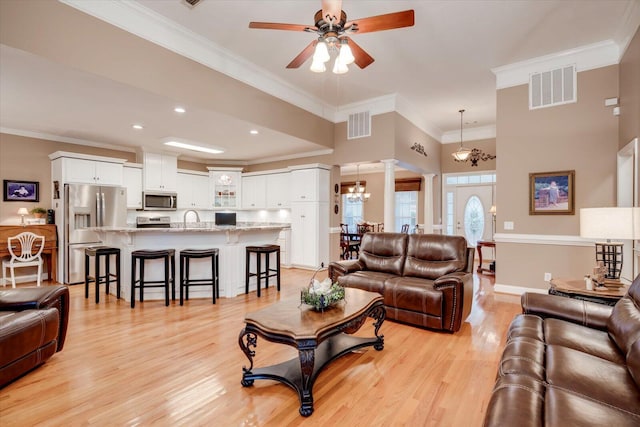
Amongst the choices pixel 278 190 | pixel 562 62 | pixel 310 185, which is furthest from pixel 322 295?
pixel 278 190

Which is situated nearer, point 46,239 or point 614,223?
point 614,223

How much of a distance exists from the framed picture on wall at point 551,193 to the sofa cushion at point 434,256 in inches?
68.4

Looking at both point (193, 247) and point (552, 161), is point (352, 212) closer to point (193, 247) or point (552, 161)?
point (552, 161)

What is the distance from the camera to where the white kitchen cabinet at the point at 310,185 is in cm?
670

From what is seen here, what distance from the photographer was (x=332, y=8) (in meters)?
2.48

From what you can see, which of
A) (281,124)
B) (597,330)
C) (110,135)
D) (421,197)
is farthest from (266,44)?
(421,197)

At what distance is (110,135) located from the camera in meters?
5.77

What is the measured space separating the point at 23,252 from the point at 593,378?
6.79 m

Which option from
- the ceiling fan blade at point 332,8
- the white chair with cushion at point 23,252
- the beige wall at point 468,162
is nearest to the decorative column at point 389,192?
the beige wall at point 468,162

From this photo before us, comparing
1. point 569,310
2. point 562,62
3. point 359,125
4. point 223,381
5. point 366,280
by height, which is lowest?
point 223,381

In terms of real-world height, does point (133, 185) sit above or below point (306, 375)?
above

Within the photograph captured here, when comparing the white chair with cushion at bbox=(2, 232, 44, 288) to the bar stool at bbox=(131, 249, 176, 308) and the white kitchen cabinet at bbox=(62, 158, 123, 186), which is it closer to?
the white kitchen cabinet at bbox=(62, 158, 123, 186)

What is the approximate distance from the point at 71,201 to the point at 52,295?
369 cm

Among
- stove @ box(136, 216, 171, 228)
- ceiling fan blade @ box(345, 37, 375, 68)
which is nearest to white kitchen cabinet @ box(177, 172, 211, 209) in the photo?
stove @ box(136, 216, 171, 228)
